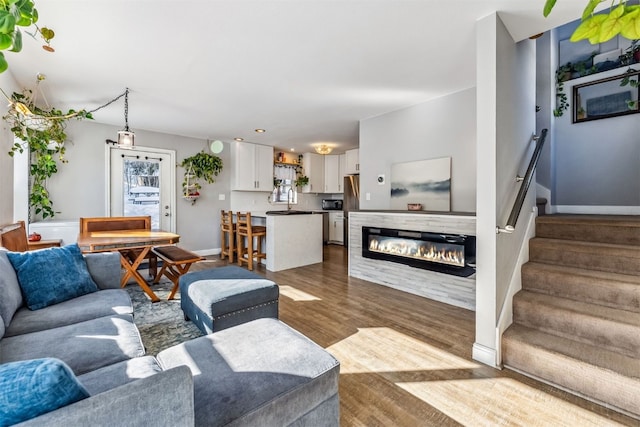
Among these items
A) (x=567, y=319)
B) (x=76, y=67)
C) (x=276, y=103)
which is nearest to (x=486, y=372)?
Result: (x=567, y=319)

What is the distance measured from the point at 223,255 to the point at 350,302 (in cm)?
343

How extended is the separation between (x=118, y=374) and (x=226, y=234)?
495 cm

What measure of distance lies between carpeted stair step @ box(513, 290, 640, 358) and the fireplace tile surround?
2.54 ft

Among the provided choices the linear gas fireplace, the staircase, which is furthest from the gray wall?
the linear gas fireplace

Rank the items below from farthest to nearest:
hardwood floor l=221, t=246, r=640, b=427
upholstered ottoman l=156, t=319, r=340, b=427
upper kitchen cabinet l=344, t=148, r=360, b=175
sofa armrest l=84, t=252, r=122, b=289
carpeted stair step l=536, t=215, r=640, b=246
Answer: upper kitchen cabinet l=344, t=148, r=360, b=175 < carpeted stair step l=536, t=215, r=640, b=246 < sofa armrest l=84, t=252, r=122, b=289 < hardwood floor l=221, t=246, r=640, b=427 < upholstered ottoman l=156, t=319, r=340, b=427

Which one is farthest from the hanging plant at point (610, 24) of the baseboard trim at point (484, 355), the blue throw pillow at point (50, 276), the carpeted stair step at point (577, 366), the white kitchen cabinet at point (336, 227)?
the white kitchen cabinet at point (336, 227)

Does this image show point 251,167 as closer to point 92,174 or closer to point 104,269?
point 92,174

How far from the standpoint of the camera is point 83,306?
5.87 ft

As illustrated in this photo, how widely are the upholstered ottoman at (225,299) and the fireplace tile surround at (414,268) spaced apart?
1.83 meters

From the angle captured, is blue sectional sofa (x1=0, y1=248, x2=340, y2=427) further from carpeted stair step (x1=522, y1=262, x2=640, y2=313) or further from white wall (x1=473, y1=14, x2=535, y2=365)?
carpeted stair step (x1=522, y1=262, x2=640, y2=313)

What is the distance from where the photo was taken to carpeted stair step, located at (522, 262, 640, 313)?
1.92 meters

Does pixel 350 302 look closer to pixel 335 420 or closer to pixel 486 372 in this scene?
pixel 486 372

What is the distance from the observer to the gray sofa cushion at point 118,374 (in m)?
1.03

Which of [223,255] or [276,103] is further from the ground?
[276,103]
